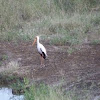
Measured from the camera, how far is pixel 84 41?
471 inches

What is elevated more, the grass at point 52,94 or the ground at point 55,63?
the grass at point 52,94

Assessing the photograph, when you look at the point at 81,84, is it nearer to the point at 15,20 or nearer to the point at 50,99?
the point at 50,99

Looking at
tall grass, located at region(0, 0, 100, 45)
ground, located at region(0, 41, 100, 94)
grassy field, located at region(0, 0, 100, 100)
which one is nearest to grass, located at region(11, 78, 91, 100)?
ground, located at region(0, 41, 100, 94)

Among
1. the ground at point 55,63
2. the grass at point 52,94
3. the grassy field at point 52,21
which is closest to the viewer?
the grass at point 52,94

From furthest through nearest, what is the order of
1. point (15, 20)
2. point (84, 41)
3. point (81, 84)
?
1. point (15, 20)
2. point (84, 41)
3. point (81, 84)

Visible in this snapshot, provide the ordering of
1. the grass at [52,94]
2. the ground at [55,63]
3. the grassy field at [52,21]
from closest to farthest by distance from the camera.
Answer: the grass at [52,94], the ground at [55,63], the grassy field at [52,21]

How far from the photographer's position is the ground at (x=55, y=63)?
8.95 m

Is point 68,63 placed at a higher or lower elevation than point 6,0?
lower

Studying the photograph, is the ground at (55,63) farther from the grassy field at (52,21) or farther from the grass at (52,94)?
the grass at (52,94)

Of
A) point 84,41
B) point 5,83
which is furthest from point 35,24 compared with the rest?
point 5,83

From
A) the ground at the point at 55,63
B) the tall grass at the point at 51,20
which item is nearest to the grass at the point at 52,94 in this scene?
the ground at the point at 55,63

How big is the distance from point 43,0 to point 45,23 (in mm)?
2117

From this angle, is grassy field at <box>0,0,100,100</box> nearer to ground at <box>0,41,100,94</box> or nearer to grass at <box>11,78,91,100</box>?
ground at <box>0,41,100,94</box>

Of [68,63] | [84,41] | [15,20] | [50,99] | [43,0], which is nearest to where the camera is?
[50,99]
